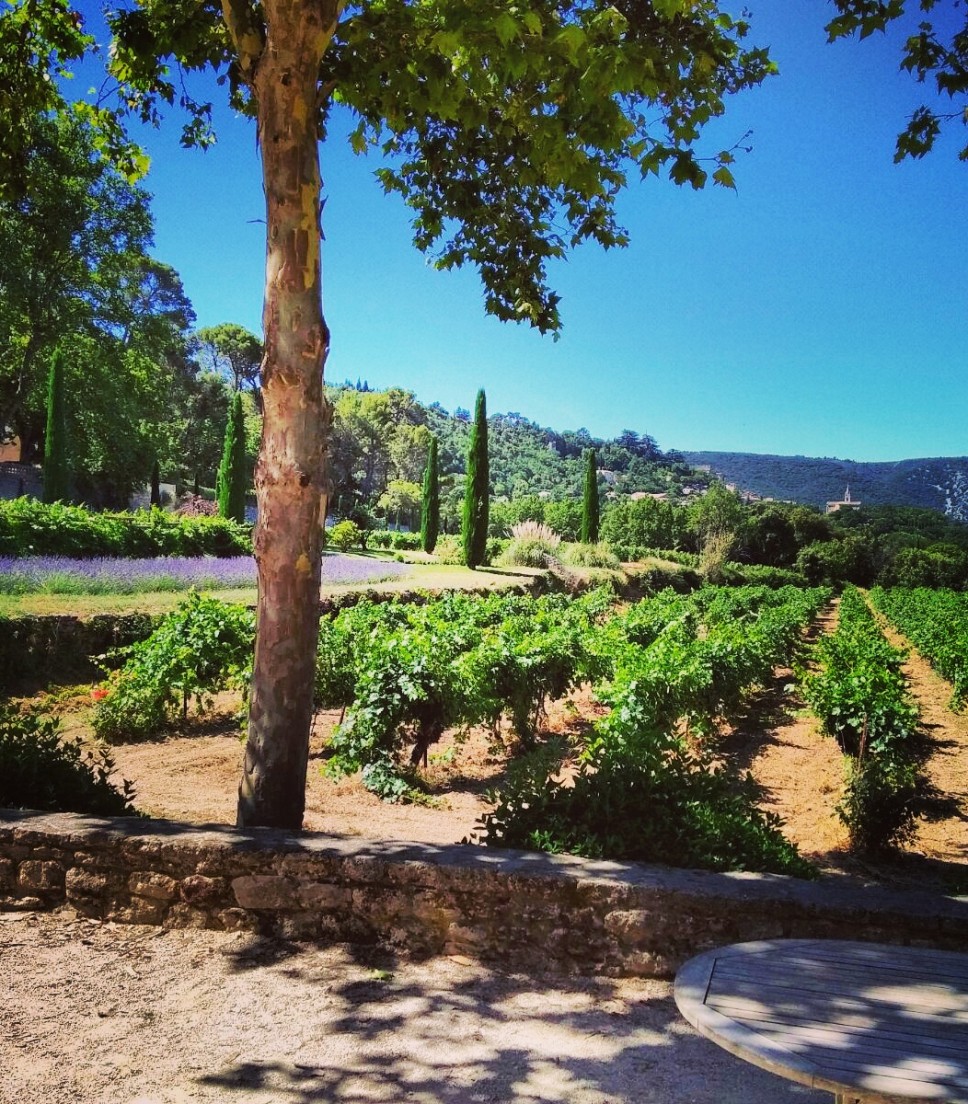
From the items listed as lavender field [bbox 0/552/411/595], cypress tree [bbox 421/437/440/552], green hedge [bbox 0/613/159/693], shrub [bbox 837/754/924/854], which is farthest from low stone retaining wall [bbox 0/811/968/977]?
cypress tree [bbox 421/437/440/552]

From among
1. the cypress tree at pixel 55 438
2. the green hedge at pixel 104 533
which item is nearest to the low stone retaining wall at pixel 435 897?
the green hedge at pixel 104 533

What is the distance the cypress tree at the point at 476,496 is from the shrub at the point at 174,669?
61.6ft

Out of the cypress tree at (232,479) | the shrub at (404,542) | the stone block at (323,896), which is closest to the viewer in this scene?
the stone block at (323,896)

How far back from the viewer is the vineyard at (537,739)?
11.9 feet

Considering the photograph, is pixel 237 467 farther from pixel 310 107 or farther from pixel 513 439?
pixel 513 439

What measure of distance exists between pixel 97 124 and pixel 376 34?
7.64 feet

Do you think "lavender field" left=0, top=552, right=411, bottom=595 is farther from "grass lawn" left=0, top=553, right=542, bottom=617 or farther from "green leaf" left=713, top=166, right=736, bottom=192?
"green leaf" left=713, top=166, right=736, bottom=192

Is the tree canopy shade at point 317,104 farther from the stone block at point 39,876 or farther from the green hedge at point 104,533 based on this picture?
the green hedge at point 104,533

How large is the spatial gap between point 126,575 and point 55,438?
15.0 metres

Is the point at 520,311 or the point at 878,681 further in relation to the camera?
the point at 878,681

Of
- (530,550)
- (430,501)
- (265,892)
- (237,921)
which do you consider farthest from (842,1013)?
(430,501)

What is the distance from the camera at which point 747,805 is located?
3916 millimetres

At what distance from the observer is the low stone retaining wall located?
9.16ft

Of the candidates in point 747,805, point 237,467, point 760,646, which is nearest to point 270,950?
point 747,805
